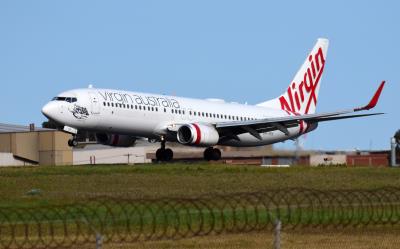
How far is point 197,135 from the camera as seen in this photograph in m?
54.9

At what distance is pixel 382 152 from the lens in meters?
64.1

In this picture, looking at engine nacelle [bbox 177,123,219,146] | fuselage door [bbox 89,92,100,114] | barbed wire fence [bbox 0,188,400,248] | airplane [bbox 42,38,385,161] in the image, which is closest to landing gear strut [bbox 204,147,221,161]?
airplane [bbox 42,38,385,161]

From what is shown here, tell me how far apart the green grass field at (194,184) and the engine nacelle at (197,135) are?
555cm

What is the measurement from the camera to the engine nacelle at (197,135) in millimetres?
55000

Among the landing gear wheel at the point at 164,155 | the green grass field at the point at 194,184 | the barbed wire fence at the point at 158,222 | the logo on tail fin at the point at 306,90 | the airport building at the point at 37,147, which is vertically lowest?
the barbed wire fence at the point at 158,222

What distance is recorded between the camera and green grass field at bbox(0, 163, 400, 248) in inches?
944

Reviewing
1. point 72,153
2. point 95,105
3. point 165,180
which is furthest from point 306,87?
point 165,180

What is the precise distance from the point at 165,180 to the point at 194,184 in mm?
2054

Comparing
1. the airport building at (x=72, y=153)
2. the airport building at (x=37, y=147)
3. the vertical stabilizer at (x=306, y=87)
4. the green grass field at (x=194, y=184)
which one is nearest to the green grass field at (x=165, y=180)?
the green grass field at (x=194, y=184)

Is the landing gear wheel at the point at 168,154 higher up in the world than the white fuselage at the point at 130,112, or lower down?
lower down

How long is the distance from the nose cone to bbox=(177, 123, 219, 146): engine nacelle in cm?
686

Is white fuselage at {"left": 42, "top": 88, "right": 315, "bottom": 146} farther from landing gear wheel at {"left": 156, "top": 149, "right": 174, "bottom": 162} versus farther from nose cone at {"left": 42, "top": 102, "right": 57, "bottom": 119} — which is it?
landing gear wheel at {"left": 156, "top": 149, "right": 174, "bottom": 162}

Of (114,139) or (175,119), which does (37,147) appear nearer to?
(114,139)

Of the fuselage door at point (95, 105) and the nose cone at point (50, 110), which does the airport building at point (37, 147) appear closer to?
the nose cone at point (50, 110)
